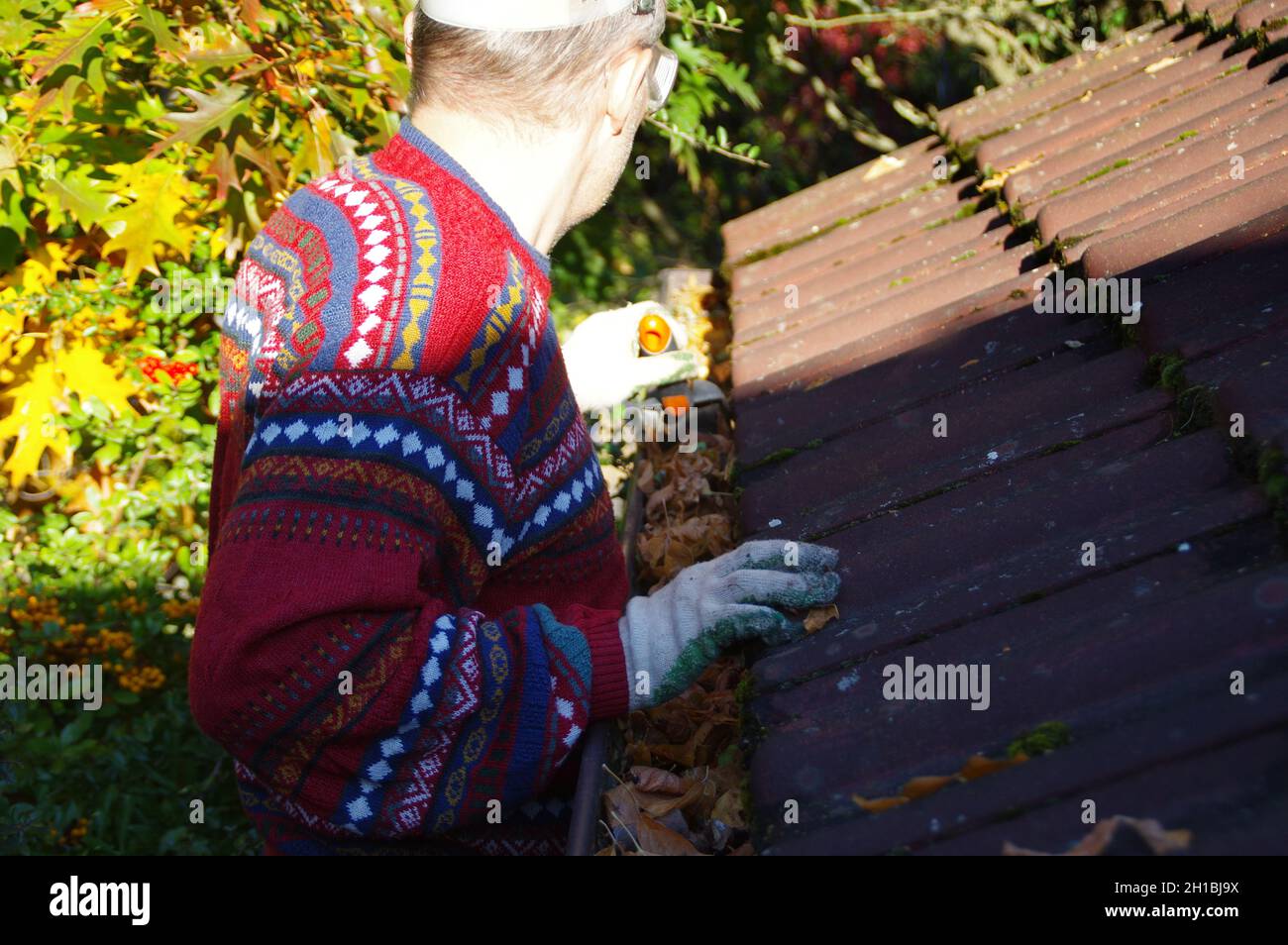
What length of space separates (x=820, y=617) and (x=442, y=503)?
58 centimetres

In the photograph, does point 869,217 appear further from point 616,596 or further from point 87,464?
point 87,464

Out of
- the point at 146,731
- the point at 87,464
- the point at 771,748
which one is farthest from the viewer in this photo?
the point at 87,464

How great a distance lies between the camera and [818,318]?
111 inches

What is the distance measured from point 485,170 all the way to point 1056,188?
159 centimetres

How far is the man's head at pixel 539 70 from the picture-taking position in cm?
171

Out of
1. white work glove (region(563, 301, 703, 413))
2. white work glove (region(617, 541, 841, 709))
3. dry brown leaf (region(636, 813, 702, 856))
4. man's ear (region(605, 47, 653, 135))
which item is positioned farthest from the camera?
white work glove (region(563, 301, 703, 413))

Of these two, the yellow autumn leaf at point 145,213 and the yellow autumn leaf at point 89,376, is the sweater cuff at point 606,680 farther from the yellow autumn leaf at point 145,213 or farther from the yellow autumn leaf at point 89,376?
the yellow autumn leaf at point 89,376

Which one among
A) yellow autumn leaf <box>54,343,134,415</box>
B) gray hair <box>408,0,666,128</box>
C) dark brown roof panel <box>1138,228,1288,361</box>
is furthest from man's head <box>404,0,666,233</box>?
yellow autumn leaf <box>54,343,134,415</box>

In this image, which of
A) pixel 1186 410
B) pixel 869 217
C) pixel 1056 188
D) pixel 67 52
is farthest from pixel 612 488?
pixel 1186 410

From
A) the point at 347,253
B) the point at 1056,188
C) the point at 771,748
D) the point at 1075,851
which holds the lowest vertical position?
the point at 1075,851

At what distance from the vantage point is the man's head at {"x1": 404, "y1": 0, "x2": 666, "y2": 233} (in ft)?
5.63

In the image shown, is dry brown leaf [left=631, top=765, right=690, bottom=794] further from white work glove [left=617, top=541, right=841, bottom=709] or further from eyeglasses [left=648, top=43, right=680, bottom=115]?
eyeglasses [left=648, top=43, right=680, bottom=115]

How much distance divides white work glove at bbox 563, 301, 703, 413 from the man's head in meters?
1.43

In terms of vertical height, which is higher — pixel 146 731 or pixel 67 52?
pixel 67 52
